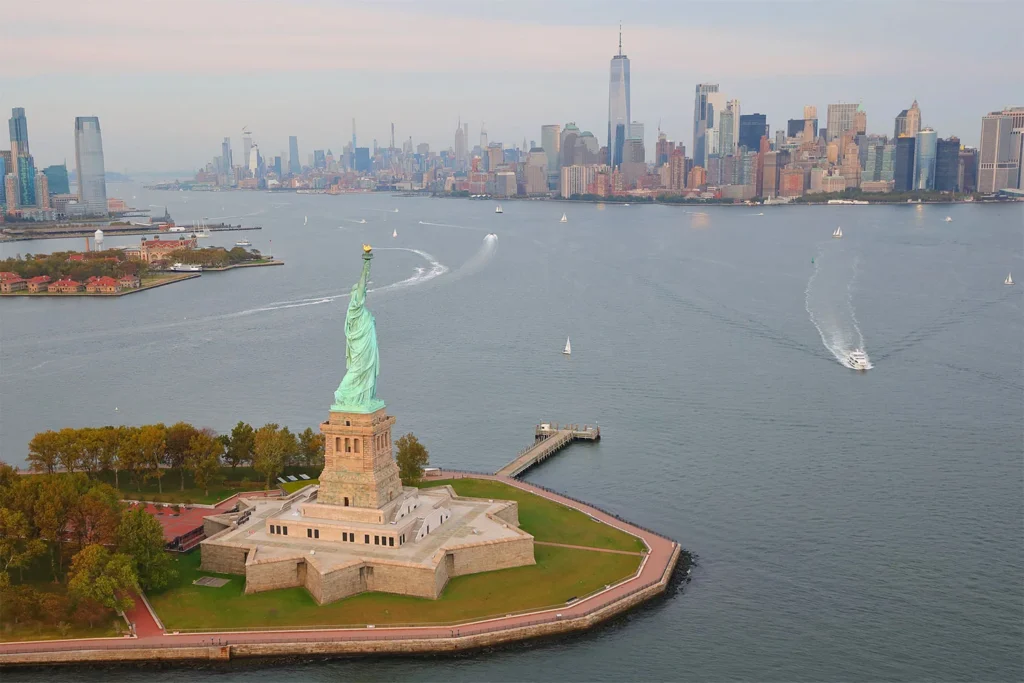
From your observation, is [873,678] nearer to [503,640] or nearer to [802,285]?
[503,640]

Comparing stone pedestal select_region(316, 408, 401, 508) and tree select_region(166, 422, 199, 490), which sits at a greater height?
stone pedestal select_region(316, 408, 401, 508)

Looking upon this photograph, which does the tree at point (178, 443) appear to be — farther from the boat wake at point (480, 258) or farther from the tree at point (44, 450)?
the boat wake at point (480, 258)

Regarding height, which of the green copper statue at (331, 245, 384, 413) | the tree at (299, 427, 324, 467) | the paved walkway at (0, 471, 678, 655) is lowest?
the paved walkway at (0, 471, 678, 655)

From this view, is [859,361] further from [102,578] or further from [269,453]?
[102,578]

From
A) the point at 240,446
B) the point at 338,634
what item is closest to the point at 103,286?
the point at 240,446

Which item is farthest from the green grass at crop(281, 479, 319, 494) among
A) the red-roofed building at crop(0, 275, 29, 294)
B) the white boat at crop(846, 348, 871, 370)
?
the red-roofed building at crop(0, 275, 29, 294)

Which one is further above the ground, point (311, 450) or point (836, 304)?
point (836, 304)

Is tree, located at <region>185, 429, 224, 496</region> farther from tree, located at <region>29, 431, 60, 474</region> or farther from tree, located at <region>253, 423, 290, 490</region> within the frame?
tree, located at <region>29, 431, 60, 474</region>
